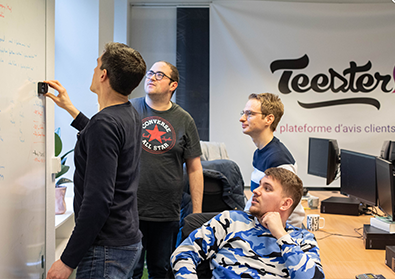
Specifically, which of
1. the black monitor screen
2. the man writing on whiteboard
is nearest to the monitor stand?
the black monitor screen

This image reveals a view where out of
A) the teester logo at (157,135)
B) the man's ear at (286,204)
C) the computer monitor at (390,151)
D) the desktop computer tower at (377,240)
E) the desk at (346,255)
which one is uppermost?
the teester logo at (157,135)

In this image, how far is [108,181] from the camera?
1.06 meters

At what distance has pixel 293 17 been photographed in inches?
176

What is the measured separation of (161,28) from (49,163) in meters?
3.30

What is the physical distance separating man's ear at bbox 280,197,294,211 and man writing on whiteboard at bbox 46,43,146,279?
2.21 feet

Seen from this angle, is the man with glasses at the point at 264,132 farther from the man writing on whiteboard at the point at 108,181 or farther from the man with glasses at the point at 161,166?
the man writing on whiteboard at the point at 108,181

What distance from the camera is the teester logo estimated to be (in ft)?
6.23

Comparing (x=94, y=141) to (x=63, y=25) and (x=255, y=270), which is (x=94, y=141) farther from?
(x=63, y=25)

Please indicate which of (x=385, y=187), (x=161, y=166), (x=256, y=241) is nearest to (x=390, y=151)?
(x=385, y=187)

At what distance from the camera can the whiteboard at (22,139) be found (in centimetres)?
124

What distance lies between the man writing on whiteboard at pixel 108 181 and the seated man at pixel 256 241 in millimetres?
371

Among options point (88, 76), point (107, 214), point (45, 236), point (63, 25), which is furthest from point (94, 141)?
point (63, 25)

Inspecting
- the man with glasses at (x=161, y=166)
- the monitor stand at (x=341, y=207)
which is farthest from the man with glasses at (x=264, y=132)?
the monitor stand at (x=341, y=207)

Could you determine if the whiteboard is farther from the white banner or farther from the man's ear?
the white banner
